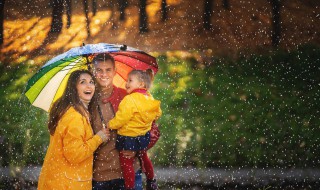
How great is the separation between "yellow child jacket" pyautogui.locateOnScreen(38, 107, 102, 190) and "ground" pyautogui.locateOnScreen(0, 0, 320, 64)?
4.11 meters

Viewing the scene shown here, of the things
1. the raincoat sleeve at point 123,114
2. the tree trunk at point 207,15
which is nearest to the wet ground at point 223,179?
the raincoat sleeve at point 123,114

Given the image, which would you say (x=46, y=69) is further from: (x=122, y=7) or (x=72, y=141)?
(x=122, y=7)

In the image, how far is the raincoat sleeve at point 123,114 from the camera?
2.65m

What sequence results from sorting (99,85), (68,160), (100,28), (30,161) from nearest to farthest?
(68,160)
(99,85)
(30,161)
(100,28)

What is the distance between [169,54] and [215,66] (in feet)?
2.59

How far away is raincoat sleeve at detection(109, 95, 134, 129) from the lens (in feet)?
8.69

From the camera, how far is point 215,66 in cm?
690

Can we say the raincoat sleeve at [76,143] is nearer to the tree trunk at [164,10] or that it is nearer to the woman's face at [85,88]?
the woman's face at [85,88]

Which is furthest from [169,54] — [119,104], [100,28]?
Result: [119,104]

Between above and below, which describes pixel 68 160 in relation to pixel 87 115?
below

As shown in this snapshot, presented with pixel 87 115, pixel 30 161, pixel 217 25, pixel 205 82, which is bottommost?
pixel 30 161

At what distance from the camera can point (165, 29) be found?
22.0 ft

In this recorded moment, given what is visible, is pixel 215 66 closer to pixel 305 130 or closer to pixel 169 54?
pixel 169 54

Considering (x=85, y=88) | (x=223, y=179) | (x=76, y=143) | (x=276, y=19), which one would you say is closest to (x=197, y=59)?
(x=276, y=19)
